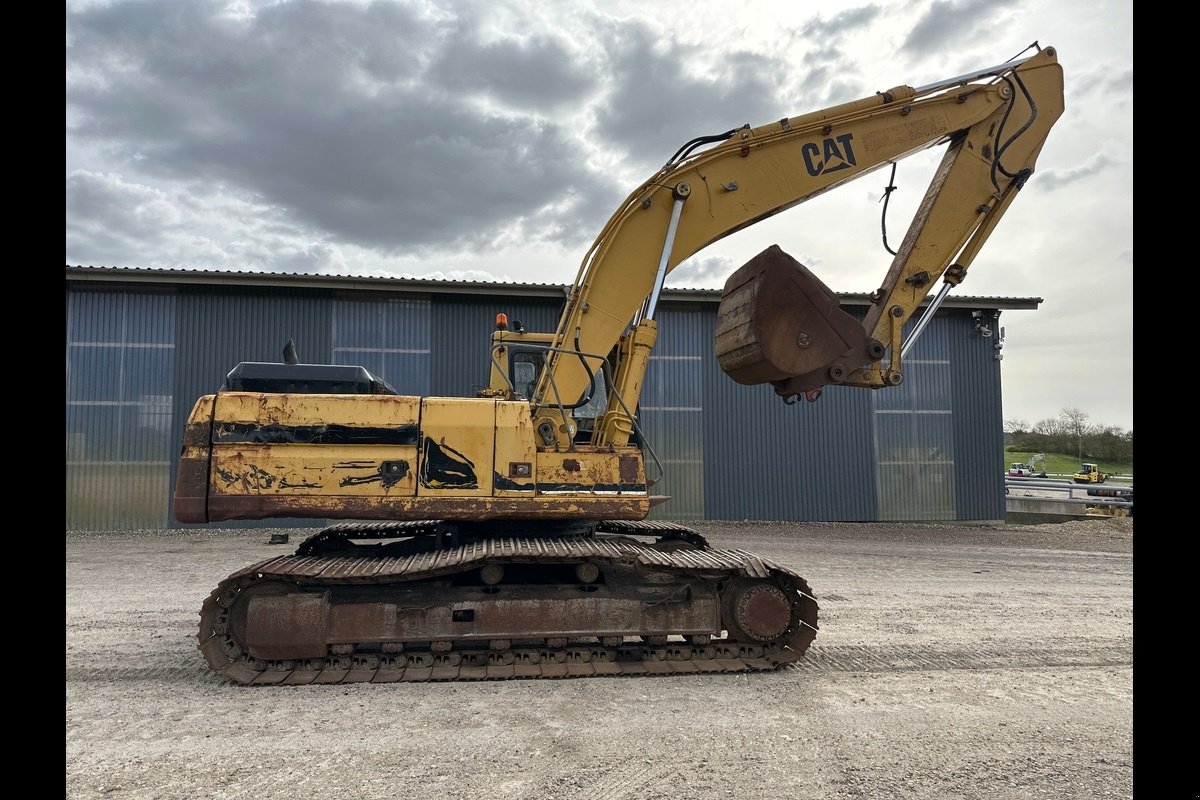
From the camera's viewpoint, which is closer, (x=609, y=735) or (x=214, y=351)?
(x=609, y=735)

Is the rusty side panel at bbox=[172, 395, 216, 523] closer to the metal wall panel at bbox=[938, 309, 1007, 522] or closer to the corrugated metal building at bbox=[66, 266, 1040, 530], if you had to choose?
the corrugated metal building at bbox=[66, 266, 1040, 530]

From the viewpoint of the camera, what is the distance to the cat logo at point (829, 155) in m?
6.42

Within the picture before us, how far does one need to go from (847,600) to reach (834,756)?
492 centimetres

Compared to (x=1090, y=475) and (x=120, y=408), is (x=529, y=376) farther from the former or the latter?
(x=1090, y=475)

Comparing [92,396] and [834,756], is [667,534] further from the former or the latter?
[92,396]

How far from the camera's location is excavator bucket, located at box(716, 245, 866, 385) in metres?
5.53

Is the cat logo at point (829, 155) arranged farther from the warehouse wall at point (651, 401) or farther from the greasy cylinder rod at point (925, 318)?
the warehouse wall at point (651, 401)

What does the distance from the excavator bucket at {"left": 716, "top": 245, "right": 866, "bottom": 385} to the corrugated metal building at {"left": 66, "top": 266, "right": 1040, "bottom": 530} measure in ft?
35.9

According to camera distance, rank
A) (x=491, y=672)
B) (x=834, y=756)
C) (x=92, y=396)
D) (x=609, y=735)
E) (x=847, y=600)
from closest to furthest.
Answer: (x=834, y=756), (x=609, y=735), (x=491, y=672), (x=847, y=600), (x=92, y=396)

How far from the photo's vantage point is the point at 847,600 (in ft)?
28.0

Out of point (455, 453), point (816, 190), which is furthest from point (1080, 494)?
point (455, 453)

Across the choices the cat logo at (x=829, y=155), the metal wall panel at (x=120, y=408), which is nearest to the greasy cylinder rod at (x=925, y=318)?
the cat logo at (x=829, y=155)
